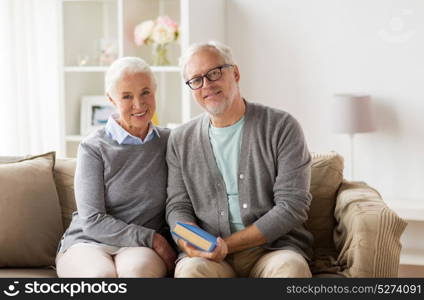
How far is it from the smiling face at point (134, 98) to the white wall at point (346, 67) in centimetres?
198

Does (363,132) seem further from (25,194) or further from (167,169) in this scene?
(25,194)

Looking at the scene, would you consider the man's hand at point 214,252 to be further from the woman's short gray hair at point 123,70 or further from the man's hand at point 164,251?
the woman's short gray hair at point 123,70

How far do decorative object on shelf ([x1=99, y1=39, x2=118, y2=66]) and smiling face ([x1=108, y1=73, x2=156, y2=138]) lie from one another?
2012 mm

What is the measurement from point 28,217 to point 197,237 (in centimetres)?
73

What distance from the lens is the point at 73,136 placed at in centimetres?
461

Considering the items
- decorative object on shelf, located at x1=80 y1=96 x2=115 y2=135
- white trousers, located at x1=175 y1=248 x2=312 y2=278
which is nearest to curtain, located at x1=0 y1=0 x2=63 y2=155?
Answer: decorative object on shelf, located at x1=80 y1=96 x2=115 y2=135

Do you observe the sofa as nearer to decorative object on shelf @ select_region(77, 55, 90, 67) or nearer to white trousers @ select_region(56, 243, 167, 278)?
white trousers @ select_region(56, 243, 167, 278)

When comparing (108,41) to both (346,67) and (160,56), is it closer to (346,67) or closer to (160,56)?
(160,56)

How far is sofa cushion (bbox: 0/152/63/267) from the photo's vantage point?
2.75m

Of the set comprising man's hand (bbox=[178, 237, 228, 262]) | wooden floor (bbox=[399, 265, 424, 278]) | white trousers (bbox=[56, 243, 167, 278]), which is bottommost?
wooden floor (bbox=[399, 265, 424, 278])

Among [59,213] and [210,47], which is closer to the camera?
[210,47]

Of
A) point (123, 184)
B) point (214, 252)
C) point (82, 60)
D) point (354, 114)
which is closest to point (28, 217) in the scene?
point (123, 184)

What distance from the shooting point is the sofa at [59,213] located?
2.58 m

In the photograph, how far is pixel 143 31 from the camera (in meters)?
4.40
